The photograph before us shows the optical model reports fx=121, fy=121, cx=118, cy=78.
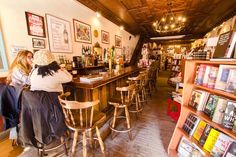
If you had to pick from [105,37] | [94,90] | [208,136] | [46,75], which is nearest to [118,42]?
[105,37]

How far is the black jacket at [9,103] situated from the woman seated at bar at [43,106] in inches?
11.8

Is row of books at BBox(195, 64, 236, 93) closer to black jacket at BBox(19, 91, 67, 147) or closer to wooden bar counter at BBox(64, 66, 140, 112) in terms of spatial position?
wooden bar counter at BBox(64, 66, 140, 112)

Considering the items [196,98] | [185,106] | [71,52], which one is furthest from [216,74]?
[71,52]

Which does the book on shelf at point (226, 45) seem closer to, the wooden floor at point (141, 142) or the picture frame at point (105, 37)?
the wooden floor at point (141, 142)

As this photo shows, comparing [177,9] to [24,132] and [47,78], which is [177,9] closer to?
[47,78]

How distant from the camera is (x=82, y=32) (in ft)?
11.3

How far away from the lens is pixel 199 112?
4.45ft

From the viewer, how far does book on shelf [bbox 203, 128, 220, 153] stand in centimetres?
119

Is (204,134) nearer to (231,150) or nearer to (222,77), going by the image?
(231,150)

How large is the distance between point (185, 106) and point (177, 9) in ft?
12.1

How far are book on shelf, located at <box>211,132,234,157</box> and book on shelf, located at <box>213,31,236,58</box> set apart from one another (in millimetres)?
743

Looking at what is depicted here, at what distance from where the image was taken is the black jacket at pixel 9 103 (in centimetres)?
155

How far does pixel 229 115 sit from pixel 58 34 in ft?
10.6

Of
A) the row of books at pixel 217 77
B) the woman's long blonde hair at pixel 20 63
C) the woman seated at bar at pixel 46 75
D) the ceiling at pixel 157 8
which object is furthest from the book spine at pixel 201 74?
the ceiling at pixel 157 8
